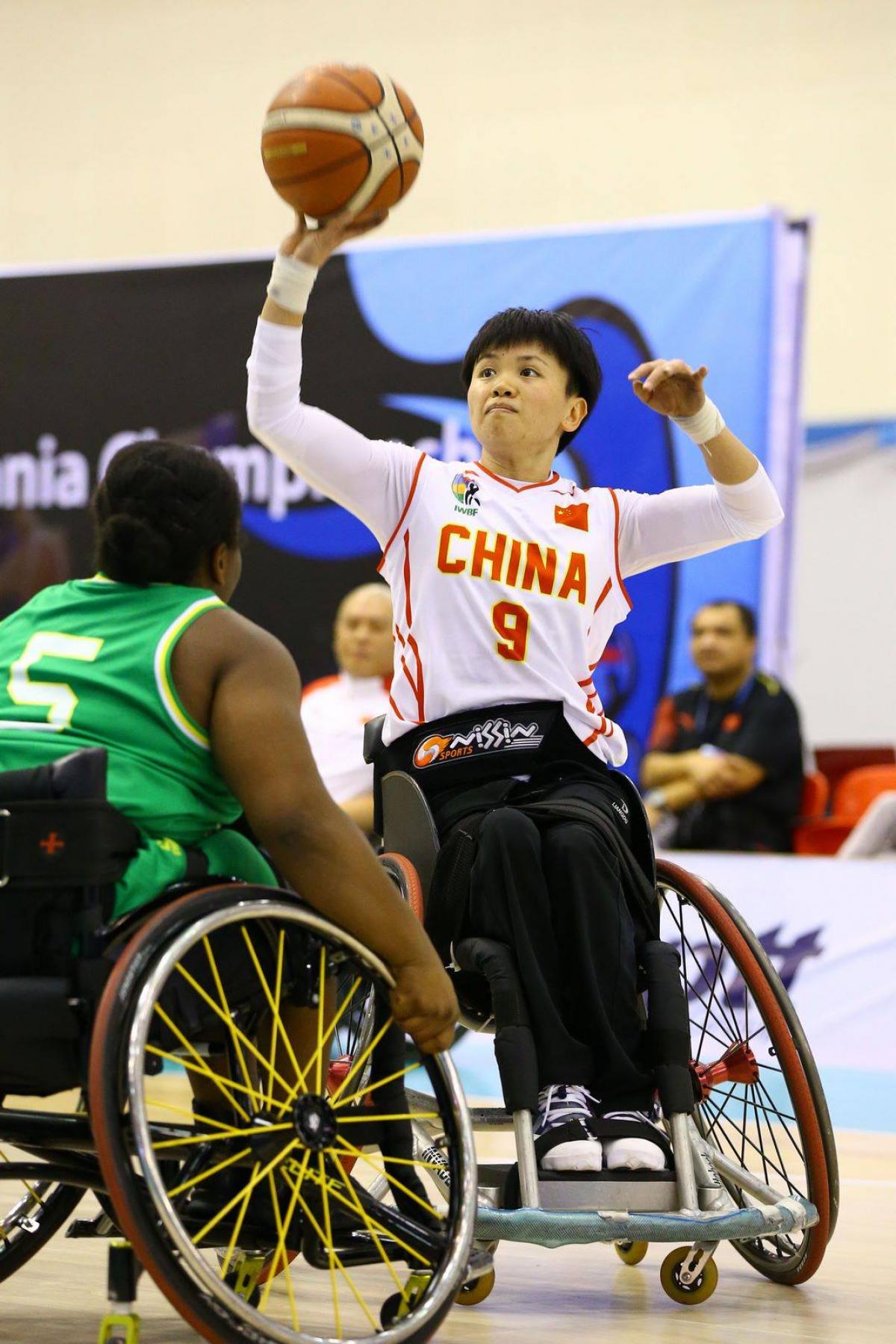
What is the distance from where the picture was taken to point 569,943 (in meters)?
2.33

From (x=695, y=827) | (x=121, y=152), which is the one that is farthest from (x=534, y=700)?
(x=121, y=152)

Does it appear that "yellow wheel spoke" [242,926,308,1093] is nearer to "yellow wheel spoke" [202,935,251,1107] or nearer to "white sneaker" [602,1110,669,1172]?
"yellow wheel spoke" [202,935,251,1107]

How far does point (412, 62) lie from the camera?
9.32m

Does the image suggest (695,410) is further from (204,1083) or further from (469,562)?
(204,1083)

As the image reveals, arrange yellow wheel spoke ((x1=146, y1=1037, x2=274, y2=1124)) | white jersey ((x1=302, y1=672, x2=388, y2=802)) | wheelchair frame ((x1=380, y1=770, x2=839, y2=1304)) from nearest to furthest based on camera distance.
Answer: yellow wheel spoke ((x1=146, y1=1037, x2=274, y2=1124)) → wheelchair frame ((x1=380, y1=770, x2=839, y2=1304)) → white jersey ((x1=302, y1=672, x2=388, y2=802))

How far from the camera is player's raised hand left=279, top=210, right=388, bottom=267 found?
7.96 feet

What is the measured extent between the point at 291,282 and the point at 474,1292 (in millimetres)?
1475

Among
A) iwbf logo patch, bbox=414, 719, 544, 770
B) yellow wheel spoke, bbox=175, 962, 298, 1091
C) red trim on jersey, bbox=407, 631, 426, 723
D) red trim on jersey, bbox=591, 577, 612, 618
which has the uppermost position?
red trim on jersey, bbox=591, 577, 612, 618

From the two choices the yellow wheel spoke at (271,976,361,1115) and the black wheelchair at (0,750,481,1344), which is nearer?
the black wheelchair at (0,750,481,1344)

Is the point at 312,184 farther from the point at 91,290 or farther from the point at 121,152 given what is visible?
the point at 121,152

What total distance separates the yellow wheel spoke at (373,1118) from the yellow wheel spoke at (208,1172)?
0.14 m

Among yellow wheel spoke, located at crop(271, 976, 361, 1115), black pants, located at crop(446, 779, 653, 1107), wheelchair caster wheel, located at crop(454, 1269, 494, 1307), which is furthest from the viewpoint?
wheelchair caster wheel, located at crop(454, 1269, 494, 1307)

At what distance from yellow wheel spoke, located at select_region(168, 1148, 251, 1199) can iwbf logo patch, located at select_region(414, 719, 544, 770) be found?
830mm

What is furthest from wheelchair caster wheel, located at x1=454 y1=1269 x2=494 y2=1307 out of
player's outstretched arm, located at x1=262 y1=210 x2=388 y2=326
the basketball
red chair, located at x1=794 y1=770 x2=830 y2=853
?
red chair, located at x1=794 y1=770 x2=830 y2=853
